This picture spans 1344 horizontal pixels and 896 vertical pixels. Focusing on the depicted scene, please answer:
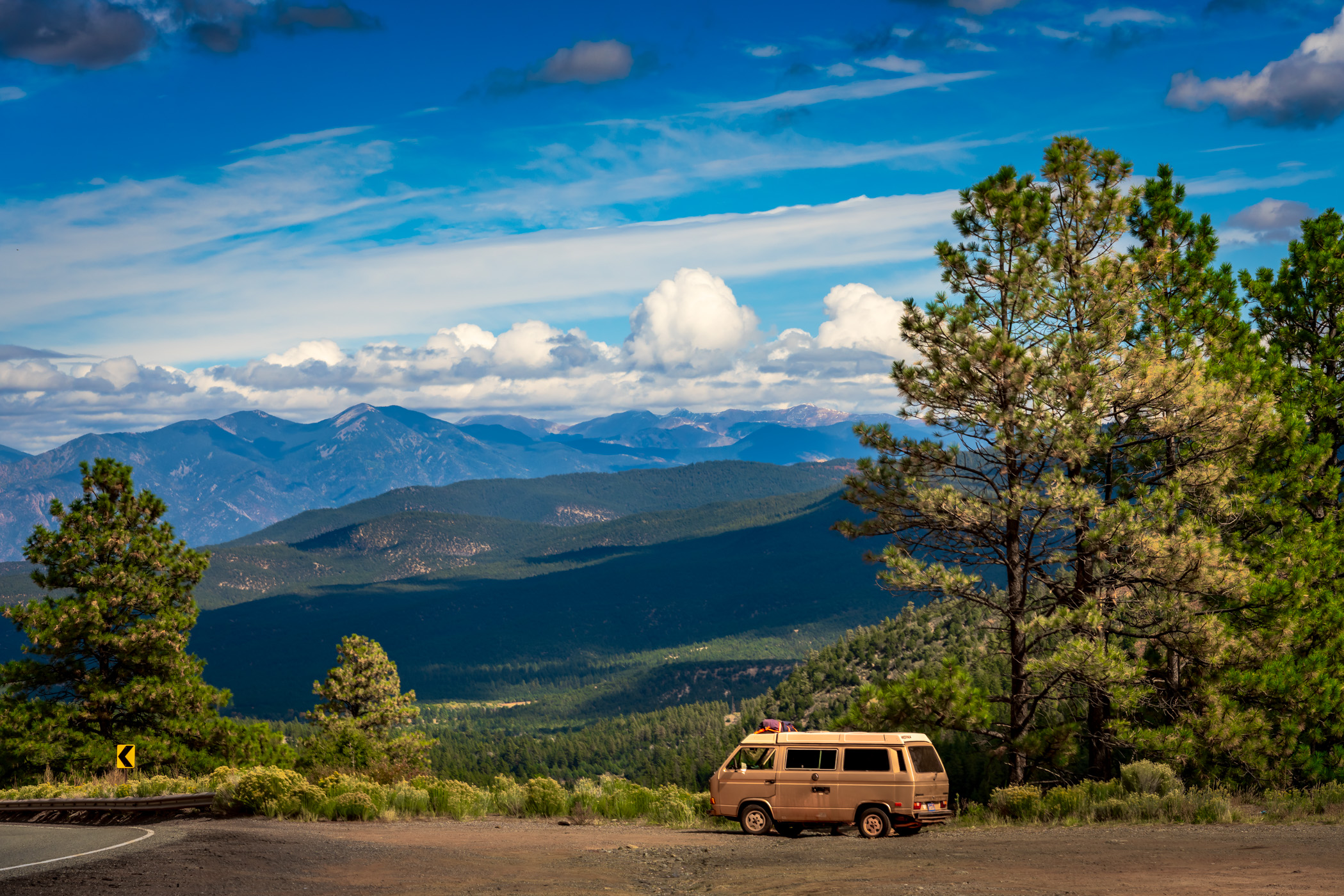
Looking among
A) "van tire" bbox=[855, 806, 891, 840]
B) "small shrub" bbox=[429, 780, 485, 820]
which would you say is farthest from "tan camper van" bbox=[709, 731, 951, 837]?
"small shrub" bbox=[429, 780, 485, 820]

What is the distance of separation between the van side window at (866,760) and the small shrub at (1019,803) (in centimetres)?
410

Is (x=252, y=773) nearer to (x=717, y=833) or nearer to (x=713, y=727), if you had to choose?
(x=717, y=833)

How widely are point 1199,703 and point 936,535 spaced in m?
8.17

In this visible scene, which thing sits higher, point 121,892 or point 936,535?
point 936,535

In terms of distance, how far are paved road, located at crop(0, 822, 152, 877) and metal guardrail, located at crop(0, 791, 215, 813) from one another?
3.27 feet

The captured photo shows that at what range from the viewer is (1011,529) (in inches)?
994

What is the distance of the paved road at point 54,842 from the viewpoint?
1723 cm

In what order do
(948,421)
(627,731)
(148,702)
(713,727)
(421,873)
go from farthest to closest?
1. (627,731)
2. (713,727)
3. (148,702)
4. (948,421)
5. (421,873)

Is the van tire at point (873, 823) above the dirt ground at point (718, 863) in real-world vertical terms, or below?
below

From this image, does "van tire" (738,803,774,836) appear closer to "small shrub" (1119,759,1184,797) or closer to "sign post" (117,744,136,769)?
"small shrub" (1119,759,1184,797)

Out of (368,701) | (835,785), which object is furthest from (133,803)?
(368,701)

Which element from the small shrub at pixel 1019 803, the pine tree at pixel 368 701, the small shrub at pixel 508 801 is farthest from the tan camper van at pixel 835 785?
the pine tree at pixel 368 701

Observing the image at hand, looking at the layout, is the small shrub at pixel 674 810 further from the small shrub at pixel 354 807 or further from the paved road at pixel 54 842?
the paved road at pixel 54 842

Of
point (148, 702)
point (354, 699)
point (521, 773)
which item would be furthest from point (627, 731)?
point (148, 702)
